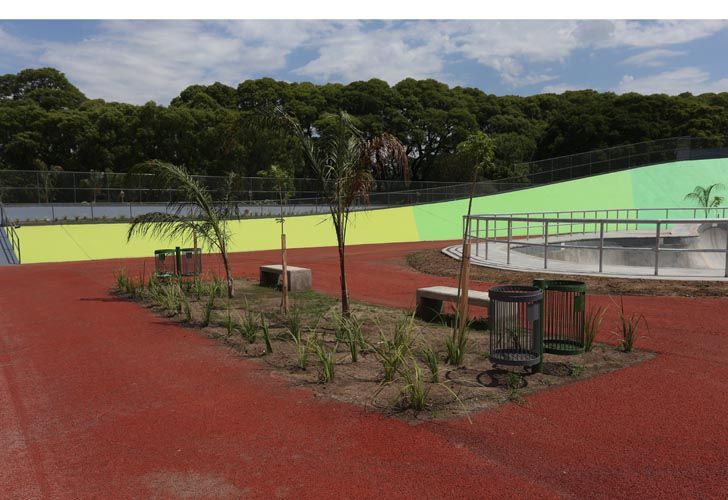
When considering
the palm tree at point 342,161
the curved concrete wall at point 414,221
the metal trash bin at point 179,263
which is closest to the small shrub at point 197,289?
the metal trash bin at point 179,263

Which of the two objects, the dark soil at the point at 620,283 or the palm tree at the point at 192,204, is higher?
the palm tree at the point at 192,204

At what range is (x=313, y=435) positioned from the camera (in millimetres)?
4898

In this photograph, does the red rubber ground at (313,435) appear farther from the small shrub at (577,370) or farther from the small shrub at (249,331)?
the small shrub at (249,331)

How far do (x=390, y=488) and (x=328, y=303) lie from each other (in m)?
7.51

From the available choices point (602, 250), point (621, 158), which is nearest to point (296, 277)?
point (602, 250)

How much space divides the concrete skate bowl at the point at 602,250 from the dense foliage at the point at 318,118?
1748 centimetres

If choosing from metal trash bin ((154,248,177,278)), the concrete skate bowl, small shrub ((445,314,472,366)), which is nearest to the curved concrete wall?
the concrete skate bowl

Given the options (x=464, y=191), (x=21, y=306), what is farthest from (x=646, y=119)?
(x=21, y=306)

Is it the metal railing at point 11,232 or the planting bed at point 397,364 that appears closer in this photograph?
the planting bed at point 397,364

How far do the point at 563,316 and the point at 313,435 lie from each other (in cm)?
438

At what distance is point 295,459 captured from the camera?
4.44 metres

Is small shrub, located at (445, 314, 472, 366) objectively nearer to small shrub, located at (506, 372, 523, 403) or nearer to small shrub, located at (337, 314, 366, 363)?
small shrub, located at (506, 372, 523, 403)

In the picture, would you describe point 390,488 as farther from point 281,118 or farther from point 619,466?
point 281,118

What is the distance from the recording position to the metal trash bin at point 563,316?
23.6 feet
